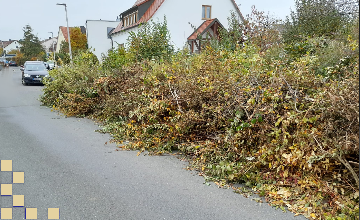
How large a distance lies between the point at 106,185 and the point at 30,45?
3348 inches

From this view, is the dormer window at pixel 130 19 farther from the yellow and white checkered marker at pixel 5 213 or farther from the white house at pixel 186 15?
the yellow and white checkered marker at pixel 5 213

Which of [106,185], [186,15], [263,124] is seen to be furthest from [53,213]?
[186,15]

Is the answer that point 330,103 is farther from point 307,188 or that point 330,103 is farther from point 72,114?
point 72,114

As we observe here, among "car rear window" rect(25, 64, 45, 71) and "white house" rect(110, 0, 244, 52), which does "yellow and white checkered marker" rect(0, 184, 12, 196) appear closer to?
"car rear window" rect(25, 64, 45, 71)

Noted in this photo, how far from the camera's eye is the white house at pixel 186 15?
28.9 m

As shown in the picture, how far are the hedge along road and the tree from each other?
256ft

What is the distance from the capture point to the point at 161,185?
4.85m

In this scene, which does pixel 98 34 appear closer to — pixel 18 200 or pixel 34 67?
pixel 34 67

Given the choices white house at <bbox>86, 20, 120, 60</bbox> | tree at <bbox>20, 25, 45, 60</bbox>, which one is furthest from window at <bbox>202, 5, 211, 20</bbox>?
tree at <bbox>20, 25, 45, 60</bbox>

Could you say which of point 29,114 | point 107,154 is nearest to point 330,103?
point 107,154

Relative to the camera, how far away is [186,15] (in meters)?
30.2

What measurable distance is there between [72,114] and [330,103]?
8706 mm

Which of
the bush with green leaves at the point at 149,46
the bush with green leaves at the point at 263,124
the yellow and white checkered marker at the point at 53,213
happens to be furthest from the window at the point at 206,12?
the yellow and white checkered marker at the point at 53,213

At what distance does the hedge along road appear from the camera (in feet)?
13.2
